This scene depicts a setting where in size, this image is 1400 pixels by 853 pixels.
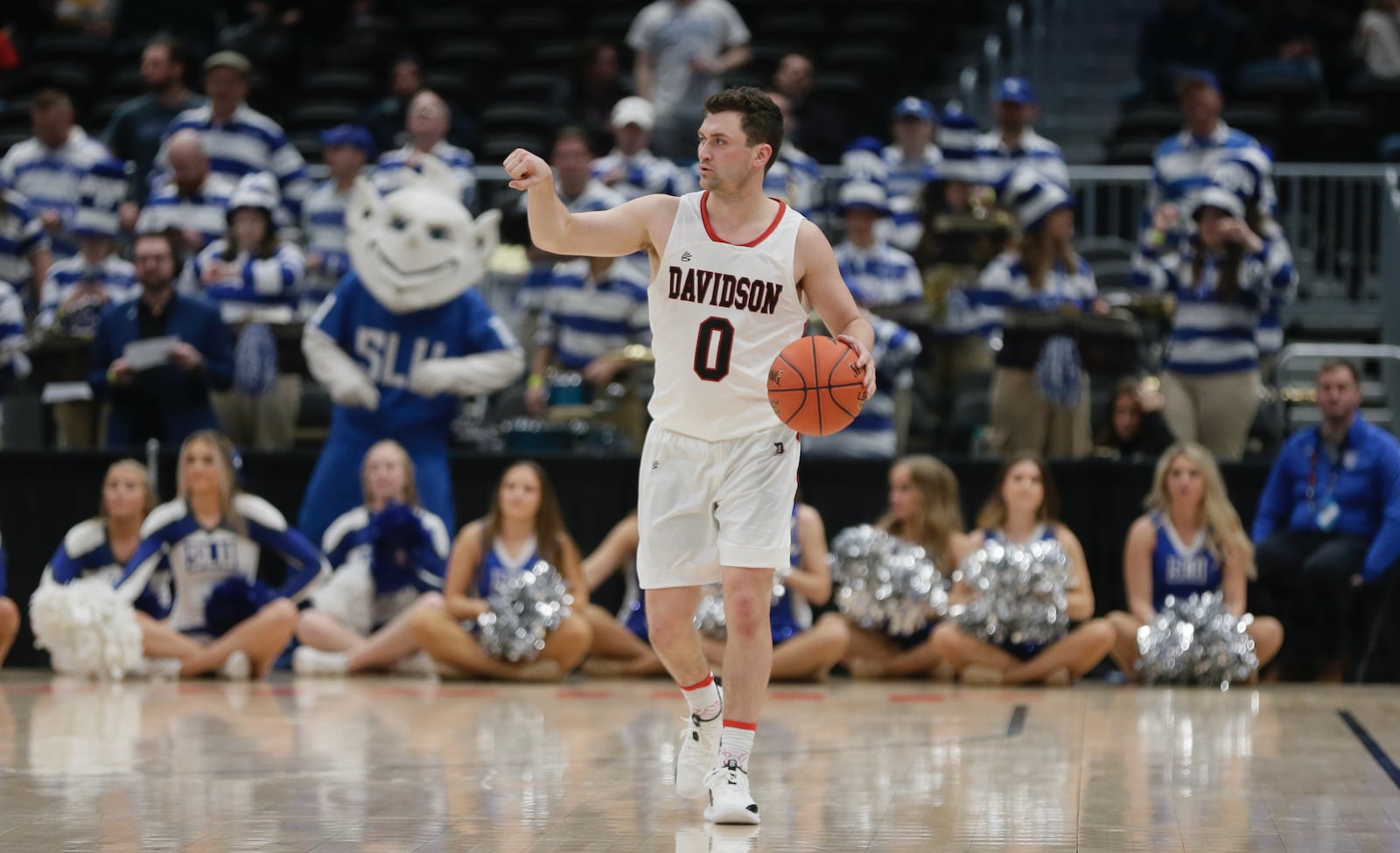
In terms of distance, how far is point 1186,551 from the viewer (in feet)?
32.5

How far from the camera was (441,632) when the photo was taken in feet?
32.1

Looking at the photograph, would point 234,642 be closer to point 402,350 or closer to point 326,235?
point 402,350

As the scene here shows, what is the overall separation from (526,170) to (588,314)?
257 inches

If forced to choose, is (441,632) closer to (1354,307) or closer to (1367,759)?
(1367,759)

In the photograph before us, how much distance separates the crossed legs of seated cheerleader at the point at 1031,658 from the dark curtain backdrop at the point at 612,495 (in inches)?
33.4

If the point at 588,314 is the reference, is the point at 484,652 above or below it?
below

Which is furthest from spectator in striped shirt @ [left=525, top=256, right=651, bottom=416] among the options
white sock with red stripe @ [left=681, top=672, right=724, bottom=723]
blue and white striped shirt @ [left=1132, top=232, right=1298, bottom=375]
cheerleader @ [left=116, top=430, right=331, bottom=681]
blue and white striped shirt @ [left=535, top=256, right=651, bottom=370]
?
white sock with red stripe @ [left=681, top=672, right=724, bottom=723]

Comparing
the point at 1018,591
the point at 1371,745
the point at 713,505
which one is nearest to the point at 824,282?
the point at 713,505

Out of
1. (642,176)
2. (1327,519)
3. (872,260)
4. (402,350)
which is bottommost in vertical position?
(1327,519)

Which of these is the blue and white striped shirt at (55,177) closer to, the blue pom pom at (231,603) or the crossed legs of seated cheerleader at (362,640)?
the blue pom pom at (231,603)

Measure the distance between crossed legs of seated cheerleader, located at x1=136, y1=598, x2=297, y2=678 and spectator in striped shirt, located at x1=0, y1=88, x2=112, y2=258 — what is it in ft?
15.0

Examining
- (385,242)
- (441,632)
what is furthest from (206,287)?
(441,632)

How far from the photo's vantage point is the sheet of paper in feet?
35.7

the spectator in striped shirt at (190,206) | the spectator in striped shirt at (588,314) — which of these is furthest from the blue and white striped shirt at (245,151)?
the spectator in striped shirt at (588,314)
